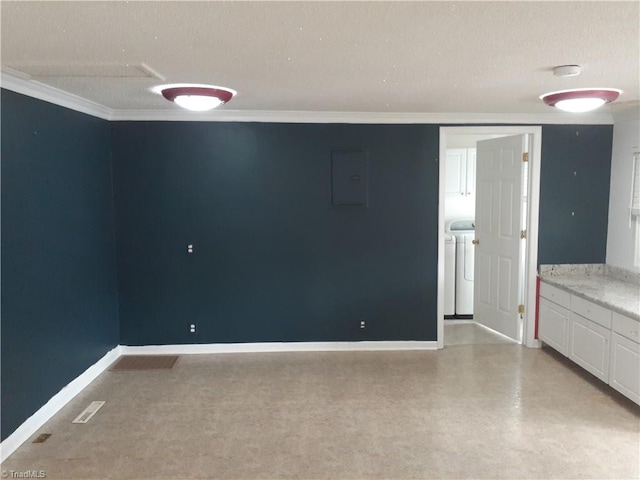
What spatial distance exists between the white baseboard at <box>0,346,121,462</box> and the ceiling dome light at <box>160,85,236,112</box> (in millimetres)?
2175

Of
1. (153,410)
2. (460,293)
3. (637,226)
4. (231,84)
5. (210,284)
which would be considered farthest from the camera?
(460,293)

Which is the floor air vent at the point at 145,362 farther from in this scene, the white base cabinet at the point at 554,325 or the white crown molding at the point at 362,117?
the white base cabinet at the point at 554,325

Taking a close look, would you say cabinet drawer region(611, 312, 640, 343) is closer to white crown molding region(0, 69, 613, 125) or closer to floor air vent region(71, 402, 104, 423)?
white crown molding region(0, 69, 613, 125)

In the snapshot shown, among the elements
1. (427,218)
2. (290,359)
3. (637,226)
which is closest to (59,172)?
(290,359)

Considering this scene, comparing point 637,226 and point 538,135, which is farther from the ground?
point 538,135

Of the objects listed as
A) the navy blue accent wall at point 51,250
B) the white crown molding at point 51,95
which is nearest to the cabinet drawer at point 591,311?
the navy blue accent wall at point 51,250

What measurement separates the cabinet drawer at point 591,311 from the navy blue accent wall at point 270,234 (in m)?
1.19

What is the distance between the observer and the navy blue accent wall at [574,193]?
4707 millimetres

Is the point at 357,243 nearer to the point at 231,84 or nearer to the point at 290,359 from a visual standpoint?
the point at 290,359

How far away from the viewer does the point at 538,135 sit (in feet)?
15.3

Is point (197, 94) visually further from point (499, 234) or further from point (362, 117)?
point (499, 234)

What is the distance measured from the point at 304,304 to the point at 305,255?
0.46 metres

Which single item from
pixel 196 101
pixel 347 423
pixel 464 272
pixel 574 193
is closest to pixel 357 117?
pixel 196 101

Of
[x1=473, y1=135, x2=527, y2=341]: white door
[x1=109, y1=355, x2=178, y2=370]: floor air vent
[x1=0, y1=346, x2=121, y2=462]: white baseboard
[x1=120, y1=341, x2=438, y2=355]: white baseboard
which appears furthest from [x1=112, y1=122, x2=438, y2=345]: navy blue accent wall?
[x1=473, y1=135, x2=527, y2=341]: white door
